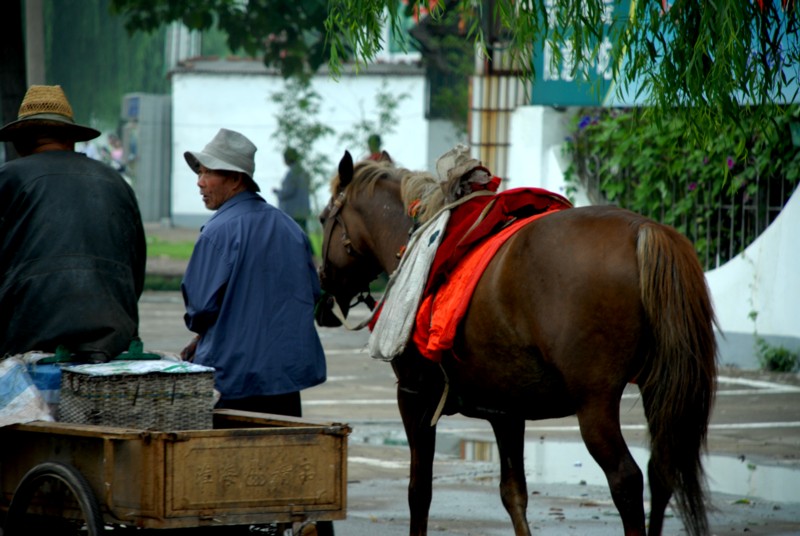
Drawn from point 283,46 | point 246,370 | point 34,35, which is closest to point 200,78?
point 283,46

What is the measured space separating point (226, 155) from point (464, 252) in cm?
119

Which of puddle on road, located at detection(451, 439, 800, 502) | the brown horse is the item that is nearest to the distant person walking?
puddle on road, located at detection(451, 439, 800, 502)

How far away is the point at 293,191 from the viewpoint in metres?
23.3

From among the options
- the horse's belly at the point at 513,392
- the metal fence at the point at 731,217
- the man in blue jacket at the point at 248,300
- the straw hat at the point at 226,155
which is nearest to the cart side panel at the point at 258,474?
the man in blue jacket at the point at 248,300

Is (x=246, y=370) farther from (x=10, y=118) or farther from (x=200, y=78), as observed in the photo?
(x=200, y=78)

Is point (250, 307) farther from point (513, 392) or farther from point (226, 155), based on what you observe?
point (513, 392)

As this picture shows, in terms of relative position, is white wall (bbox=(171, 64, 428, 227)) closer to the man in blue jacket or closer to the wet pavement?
the wet pavement

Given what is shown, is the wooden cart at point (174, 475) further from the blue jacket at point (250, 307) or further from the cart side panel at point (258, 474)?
the blue jacket at point (250, 307)

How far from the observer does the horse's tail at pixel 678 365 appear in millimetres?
5266

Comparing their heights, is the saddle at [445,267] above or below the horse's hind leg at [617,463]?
above

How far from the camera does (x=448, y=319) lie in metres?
5.83

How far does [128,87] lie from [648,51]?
31837 millimetres

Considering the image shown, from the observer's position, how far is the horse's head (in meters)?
6.88

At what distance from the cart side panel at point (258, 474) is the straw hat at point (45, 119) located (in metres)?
→ 1.71
